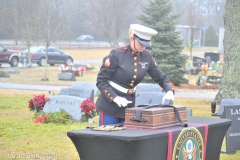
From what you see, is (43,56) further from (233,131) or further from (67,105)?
(233,131)

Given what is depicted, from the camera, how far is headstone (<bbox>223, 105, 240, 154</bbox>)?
841 cm

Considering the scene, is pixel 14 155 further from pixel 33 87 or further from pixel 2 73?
pixel 2 73

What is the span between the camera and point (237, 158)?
8.37 metres

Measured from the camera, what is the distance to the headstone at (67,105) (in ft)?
37.8

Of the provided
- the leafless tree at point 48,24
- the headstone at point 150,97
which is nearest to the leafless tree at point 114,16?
the leafless tree at point 48,24

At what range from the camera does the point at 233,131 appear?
8648mm

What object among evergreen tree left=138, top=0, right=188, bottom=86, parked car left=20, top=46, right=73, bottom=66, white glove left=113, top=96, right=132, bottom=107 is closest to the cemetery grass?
white glove left=113, top=96, right=132, bottom=107

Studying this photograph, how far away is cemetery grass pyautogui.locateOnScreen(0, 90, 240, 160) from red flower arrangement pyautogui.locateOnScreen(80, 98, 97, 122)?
0.78 ft

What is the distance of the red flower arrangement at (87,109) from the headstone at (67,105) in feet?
0.38

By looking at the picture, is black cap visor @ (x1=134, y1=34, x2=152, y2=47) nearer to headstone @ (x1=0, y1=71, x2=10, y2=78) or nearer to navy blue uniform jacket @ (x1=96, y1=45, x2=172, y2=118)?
navy blue uniform jacket @ (x1=96, y1=45, x2=172, y2=118)

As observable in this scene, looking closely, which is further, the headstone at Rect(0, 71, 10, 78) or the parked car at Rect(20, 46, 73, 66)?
the parked car at Rect(20, 46, 73, 66)

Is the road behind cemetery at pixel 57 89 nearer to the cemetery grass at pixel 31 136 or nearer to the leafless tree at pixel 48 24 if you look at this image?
the cemetery grass at pixel 31 136

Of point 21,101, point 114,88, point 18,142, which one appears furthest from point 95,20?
point 114,88

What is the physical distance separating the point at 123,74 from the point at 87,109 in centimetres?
553
